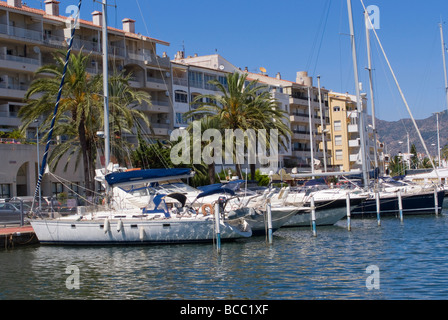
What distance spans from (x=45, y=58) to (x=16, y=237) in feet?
111

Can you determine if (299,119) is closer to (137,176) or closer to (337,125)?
(337,125)

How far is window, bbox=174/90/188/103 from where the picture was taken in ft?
244

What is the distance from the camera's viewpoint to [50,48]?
61.0 metres

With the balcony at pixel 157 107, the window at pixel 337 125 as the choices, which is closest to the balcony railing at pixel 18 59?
the balcony at pixel 157 107

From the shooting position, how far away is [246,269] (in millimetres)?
23578

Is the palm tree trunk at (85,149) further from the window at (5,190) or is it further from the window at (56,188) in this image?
the window at (56,188)

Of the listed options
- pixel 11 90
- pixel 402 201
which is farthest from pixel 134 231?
pixel 11 90

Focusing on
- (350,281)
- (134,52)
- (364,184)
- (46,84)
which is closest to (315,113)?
(134,52)

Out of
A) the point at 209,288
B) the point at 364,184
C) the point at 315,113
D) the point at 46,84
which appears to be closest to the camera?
the point at 209,288

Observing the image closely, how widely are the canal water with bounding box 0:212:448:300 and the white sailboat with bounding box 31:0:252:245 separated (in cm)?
48

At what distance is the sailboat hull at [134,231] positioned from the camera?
99.1 feet
